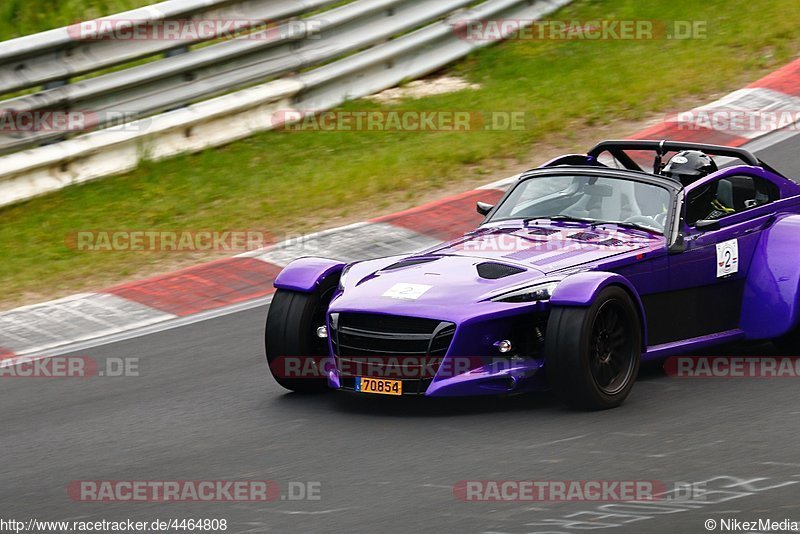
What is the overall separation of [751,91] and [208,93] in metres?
5.90

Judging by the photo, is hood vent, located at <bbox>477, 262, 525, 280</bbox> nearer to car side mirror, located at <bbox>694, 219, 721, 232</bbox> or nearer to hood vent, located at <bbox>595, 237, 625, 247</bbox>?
hood vent, located at <bbox>595, 237, 625, 247</bbox>

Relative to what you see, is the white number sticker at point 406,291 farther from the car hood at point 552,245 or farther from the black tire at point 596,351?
the black tire at point 596,351

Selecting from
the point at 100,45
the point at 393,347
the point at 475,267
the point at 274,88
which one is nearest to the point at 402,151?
the point at 274,88

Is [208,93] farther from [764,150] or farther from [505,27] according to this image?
[764,150]

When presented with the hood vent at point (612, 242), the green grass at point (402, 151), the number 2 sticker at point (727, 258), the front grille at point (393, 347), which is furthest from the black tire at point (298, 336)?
the green grass at point (402, 151)

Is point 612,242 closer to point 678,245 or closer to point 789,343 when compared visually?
point 678,245

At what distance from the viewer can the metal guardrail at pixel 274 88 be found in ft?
40.0

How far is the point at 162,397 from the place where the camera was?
823 cm

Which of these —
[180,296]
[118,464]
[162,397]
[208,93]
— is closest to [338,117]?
[208,93]

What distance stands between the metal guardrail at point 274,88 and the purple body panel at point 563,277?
4.85 metres

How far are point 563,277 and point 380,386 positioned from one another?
120 cm

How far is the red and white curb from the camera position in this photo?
9.72 metres

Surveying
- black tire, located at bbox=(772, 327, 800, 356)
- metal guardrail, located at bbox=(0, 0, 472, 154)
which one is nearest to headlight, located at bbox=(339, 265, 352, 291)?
black tire, located at bbox=(772, 327, 800, 356)

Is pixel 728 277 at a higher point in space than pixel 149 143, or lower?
lower
